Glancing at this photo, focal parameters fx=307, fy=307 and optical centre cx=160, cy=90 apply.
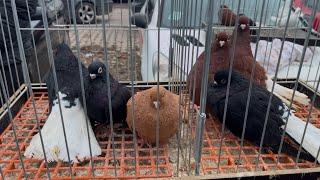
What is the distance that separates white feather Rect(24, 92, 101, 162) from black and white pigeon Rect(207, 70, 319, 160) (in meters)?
0.62

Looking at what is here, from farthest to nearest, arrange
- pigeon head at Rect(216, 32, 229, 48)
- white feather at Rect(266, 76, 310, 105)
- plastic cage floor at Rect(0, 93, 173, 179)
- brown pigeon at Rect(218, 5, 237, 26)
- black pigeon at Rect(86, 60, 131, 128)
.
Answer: brown pigeon at Rect(218, 5, 237, 26) < pigeon head at Rect(216, 32, 229, 48) < white feather at Rect(266, 76, 310, 105) < black pigeon at Rect(86, 60, 131, 128) < plastic cage floor at Rect(0, 93, 173, 179)

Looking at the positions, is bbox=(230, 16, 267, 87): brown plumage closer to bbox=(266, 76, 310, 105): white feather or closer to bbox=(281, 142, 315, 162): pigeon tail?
bbox=(266, 76, 310, 105): white feather

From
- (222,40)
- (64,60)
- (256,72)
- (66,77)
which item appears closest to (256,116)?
(256,72)

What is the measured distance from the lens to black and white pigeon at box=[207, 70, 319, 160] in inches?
52.9

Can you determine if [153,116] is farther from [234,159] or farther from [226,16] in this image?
[226,16]

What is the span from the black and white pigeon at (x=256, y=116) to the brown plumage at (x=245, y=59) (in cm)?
24

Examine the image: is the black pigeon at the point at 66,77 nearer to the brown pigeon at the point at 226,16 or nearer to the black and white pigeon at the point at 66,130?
the black and white pigeon at the point at 66,130

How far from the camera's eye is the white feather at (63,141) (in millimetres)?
1214

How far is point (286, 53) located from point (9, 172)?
2186mm

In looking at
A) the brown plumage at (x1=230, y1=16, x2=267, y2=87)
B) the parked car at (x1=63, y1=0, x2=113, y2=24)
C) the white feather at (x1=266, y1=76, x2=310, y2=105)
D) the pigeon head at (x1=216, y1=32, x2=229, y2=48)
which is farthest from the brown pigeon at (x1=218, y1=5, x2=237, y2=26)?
the parked car at (x1=63, y1=0, x2=113, y2=24)

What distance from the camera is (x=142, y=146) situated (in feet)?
4.53

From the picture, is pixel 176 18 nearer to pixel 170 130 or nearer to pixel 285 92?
pixel 170 130

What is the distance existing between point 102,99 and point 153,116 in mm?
276

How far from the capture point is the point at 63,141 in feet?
4.09
